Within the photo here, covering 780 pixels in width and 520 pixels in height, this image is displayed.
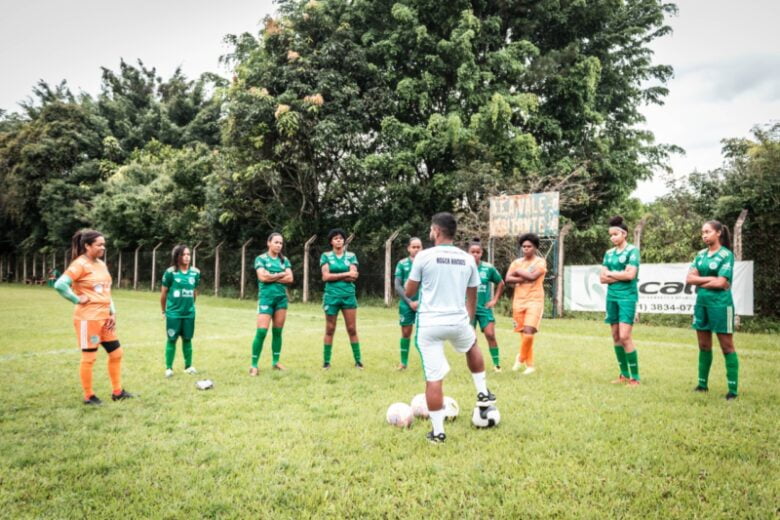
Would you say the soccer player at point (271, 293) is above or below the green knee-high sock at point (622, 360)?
above

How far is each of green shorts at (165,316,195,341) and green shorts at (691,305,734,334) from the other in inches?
270

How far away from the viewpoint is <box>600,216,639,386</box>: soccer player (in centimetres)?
673

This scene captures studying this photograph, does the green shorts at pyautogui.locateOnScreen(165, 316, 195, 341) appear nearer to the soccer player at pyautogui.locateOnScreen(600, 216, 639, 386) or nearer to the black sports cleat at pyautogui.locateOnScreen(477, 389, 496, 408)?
the black sports cleat at pyautogui.locateOnScreen(477, 389, 496, 408)

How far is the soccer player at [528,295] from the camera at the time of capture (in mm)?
7676

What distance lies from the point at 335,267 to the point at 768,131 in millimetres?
18807

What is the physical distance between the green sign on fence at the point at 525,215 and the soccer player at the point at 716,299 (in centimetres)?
970

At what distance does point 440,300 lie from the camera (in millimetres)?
4645

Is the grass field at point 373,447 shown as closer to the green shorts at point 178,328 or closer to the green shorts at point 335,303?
the green shorts at point 178,328

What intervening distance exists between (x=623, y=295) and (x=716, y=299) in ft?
3.55

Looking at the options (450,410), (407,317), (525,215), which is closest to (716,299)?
(450,410)

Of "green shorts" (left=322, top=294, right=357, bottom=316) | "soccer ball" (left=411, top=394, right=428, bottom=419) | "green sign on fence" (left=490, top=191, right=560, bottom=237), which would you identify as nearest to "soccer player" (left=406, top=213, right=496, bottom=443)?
"soccer ball" (left=411, top=394, right=428, bottom=419)

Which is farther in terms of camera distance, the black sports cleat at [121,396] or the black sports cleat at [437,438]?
the black sports cleat at [121,396]

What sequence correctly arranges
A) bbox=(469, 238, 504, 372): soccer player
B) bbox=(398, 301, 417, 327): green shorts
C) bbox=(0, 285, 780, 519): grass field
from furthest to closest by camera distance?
bbox=(398, 301, 417, 327): green shorts → bbox=(469, 238, 504, 372): soccer player → bbox=(0, 285, 780, 519): grass field

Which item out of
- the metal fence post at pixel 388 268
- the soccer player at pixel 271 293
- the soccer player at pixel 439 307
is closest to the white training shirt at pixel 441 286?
the soccer player at pixel 439 307
